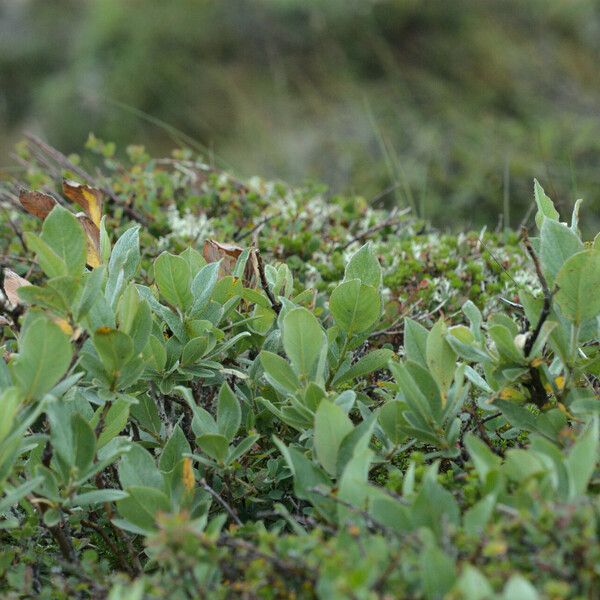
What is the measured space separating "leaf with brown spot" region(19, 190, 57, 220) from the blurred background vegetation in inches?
196

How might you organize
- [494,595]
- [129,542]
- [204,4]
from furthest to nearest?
[204,4]
[129,542]
[494,595]

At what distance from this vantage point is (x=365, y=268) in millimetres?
1818

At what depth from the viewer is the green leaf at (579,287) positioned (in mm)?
1470

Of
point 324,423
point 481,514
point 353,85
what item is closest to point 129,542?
point 324,423

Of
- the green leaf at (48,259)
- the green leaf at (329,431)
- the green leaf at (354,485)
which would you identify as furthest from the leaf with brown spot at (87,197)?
the green leaf at (354,485)

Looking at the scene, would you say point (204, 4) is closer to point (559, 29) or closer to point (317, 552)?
point (559, 29)

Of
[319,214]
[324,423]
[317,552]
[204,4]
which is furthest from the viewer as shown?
[204,4]

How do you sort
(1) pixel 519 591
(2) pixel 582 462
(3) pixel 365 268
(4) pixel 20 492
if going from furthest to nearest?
(3) pixel 365 268, (4) pixel 20 492, (2) pixel 582 462, (1) pixel 519 591

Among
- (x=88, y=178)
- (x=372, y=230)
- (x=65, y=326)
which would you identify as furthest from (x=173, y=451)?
(x=88, y=178)

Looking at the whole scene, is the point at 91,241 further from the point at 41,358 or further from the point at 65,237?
the point at 41,358

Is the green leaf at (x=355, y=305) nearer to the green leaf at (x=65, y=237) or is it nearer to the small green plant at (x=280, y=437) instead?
the small green plant at (x=280, y=437)

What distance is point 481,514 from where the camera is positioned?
1.22m

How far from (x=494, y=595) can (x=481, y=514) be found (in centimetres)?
18

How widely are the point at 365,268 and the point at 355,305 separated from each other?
122mm
